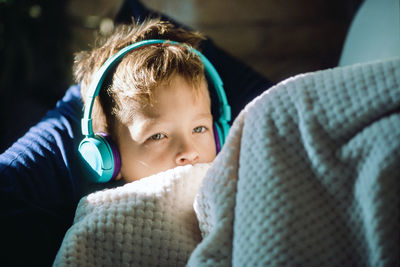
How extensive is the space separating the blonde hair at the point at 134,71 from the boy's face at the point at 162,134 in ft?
0.08

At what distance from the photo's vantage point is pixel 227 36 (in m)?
1.56

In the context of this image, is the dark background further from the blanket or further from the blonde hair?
the blanket

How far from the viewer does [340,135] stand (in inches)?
18.2

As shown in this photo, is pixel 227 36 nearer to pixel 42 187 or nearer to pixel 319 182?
pixel 42 187

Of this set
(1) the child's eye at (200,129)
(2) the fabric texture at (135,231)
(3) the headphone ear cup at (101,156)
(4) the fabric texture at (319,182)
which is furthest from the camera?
(1) the child's eye at (200,129)

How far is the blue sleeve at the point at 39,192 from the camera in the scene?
0.65 m

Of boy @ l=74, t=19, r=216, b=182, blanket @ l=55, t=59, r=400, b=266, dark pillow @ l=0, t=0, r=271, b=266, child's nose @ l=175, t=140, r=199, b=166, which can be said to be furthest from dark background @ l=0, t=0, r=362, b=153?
blanket @ l=55, t=59, r=400, b=266

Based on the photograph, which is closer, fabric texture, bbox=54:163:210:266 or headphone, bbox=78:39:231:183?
fabric texture, bbox=54:163:210:266

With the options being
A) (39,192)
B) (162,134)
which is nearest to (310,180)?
(162,134)

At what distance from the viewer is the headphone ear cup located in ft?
2.40

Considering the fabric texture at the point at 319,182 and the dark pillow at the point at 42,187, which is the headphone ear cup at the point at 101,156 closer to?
the dark pillow at the point at 42,187

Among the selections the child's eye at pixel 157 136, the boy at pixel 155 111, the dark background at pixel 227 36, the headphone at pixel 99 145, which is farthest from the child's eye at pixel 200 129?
the dark background at pixel 227 36

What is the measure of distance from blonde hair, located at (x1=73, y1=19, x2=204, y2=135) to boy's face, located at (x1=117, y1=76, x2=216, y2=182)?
2cm

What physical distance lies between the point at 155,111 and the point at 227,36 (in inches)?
35.9
